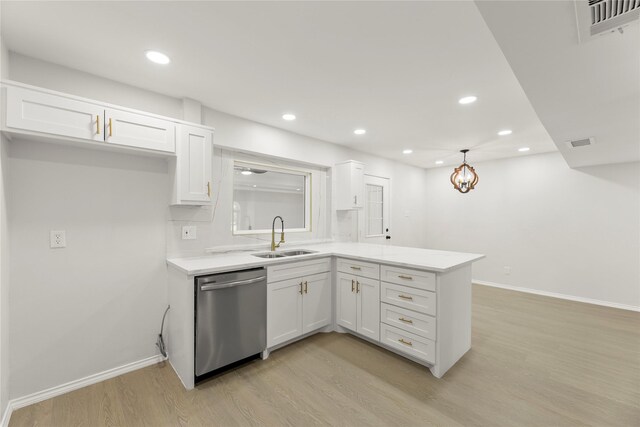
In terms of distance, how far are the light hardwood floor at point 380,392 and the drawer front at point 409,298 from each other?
1.79 ft

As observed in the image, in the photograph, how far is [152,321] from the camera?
8.09ft

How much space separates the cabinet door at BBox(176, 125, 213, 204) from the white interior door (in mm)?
2768

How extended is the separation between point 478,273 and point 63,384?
6.13 metres

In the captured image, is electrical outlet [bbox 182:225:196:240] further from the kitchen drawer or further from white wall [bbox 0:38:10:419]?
the kitchen drawer

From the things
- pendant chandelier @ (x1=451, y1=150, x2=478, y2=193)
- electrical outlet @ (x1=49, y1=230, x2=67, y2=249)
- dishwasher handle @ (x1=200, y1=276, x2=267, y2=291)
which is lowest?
dishwasher handle @ (x1=200, y1=276, x2=267, y2=291)

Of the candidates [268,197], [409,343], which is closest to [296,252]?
[268,197]

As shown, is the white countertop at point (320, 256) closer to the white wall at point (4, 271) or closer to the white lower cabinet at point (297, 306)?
the white lower cabinet at point (297, 306)

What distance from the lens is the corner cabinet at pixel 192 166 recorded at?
2379 mm

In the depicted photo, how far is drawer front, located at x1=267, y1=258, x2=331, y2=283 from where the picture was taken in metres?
2.59

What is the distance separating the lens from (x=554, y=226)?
15.0 feet

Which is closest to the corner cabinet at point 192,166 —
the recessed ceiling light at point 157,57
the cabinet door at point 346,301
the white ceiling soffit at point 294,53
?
the white ceiling soffit at point 294,53

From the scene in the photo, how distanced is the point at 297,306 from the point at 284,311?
16 centimetres

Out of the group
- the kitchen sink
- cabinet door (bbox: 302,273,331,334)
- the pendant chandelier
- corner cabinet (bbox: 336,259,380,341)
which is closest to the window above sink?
the kitchen sink

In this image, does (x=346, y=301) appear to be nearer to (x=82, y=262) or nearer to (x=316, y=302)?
(x=316, y=302)
